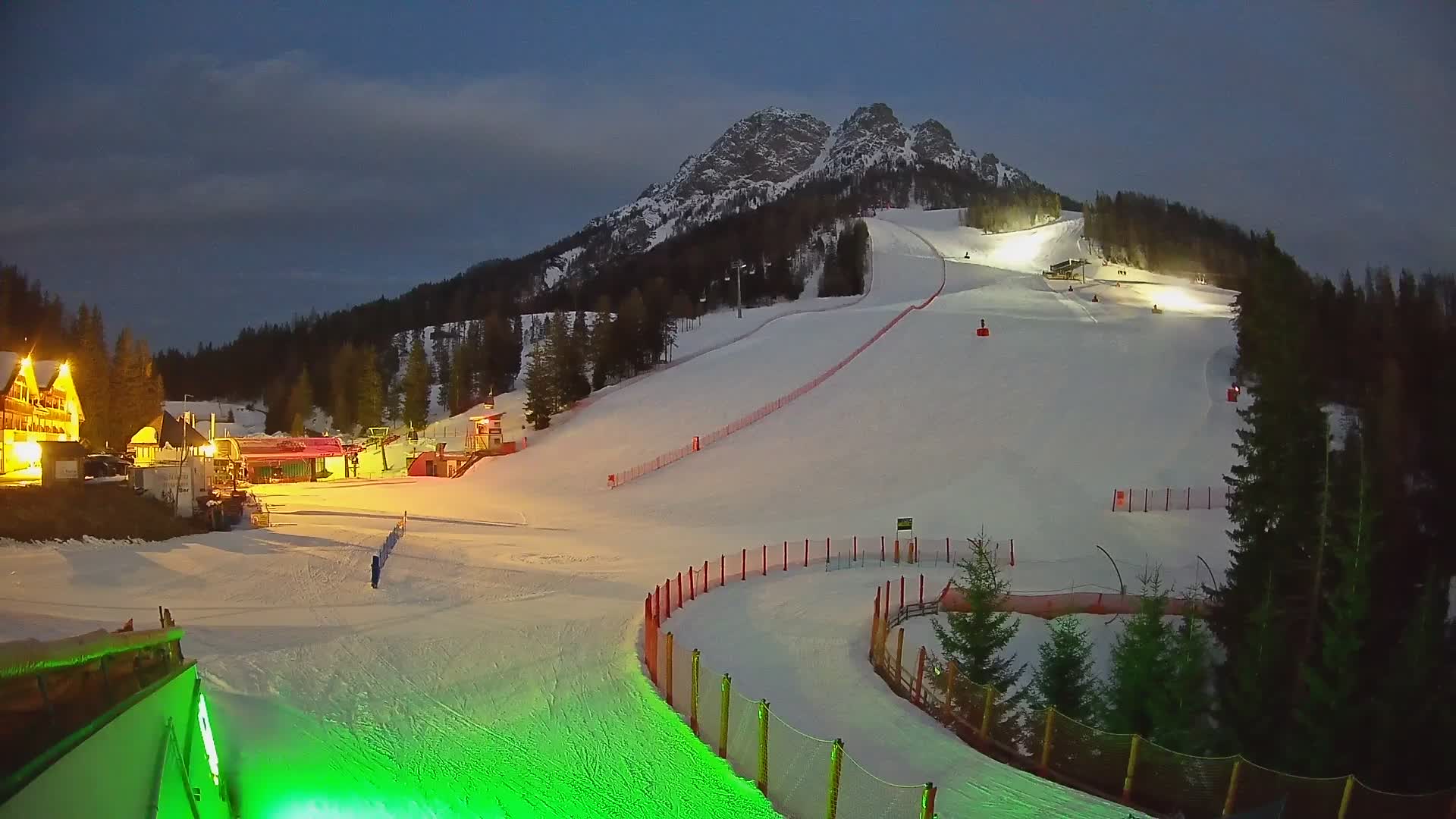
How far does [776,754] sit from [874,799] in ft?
4.88

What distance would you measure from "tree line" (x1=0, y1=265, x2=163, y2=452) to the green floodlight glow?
4852 cm

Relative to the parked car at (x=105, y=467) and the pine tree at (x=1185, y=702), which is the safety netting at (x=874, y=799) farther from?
the parked car at (x=105, y=467)

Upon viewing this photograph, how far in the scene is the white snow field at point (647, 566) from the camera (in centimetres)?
993

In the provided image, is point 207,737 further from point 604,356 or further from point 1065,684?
point 604,356

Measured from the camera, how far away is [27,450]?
114ft

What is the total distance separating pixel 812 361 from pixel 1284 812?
49.5 metres

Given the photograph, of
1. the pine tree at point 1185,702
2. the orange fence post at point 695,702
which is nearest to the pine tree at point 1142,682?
the pine tree at point 1185,702

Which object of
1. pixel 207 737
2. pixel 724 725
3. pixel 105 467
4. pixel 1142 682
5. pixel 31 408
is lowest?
pixel 1142 682

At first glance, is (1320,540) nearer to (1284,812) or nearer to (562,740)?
(1284,812)

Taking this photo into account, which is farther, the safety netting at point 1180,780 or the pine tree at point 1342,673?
the pine tree at point 1342,673

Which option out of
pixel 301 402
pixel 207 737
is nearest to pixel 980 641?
pixel 207 737

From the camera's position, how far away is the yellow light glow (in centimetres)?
3422

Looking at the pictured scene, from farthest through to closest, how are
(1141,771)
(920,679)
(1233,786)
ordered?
(920,679) → (1141,771) → (1233,786)

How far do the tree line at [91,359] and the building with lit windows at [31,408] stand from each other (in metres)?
6.91
